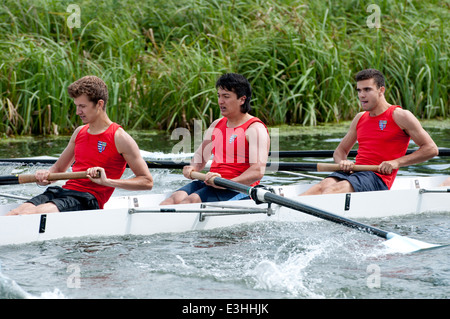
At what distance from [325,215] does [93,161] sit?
2.01 metres

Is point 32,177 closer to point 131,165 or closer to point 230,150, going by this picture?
point 131,165

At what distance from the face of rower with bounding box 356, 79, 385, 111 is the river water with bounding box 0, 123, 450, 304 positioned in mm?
1196

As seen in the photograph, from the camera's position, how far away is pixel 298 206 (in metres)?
5.84

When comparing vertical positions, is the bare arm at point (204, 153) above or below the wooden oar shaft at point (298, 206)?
above

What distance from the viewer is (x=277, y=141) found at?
11.7 metres

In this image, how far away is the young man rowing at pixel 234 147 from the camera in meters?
6.69

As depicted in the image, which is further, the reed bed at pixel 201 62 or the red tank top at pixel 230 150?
the reed bed at pixel 201 62

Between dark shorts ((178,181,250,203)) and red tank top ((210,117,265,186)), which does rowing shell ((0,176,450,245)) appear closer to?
dark shorts ((178,181,250,203))

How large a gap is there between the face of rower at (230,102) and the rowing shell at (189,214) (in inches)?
33.1

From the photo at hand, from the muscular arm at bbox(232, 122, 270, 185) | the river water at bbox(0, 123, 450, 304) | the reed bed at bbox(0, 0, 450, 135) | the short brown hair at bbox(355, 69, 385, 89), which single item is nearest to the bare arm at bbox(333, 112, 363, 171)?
the short brown hair at bbox(355, 69, 385, 89)

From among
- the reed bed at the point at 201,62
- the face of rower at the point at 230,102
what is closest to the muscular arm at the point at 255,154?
the face of rower at the point at 230,102

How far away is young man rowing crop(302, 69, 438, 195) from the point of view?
7.20 m

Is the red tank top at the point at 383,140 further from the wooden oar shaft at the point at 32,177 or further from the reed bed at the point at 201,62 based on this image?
the reed bed at the point at 201,62

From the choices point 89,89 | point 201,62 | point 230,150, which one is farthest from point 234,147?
point 201,62
